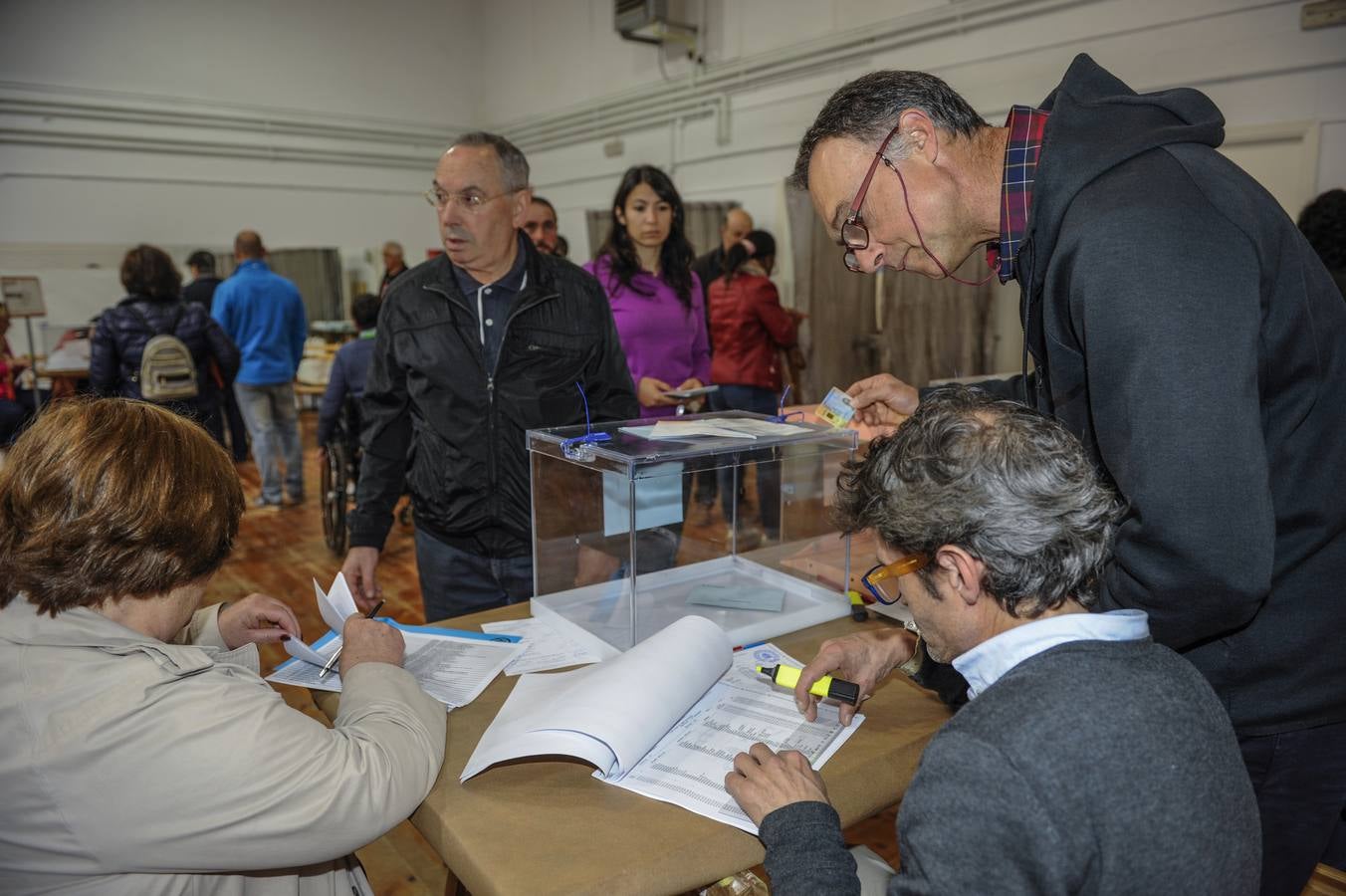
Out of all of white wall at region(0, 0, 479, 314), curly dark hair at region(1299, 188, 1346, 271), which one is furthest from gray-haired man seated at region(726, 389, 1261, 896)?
white wall at region(0, 0, 479, 314)

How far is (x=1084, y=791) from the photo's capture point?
2.58ft

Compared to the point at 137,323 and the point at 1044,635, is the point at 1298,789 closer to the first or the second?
the point at 1044,635

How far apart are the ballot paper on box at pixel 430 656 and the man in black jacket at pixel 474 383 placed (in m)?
0.53

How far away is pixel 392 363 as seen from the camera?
2277mm

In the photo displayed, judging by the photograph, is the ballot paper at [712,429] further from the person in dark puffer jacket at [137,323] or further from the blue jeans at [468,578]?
the person in dark puffer jacket at [137,323]

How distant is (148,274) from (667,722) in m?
4.84

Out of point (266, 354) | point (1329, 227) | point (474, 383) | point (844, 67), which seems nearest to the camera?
point (474, 383)

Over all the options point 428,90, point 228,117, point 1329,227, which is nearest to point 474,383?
point 1329,227

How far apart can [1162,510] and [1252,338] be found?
0.20m

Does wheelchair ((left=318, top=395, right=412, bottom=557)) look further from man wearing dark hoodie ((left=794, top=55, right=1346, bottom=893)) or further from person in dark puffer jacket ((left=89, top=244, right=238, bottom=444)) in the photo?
man wearing dark hoodie ((left=794, top=55, right=1346, bottom=893))

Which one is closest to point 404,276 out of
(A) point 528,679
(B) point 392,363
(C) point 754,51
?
(B) point 392,363

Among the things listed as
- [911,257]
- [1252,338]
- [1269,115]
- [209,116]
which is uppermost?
[209,116]

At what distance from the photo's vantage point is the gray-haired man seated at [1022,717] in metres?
0.78

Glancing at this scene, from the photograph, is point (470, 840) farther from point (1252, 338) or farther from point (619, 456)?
point (1252, 338)
